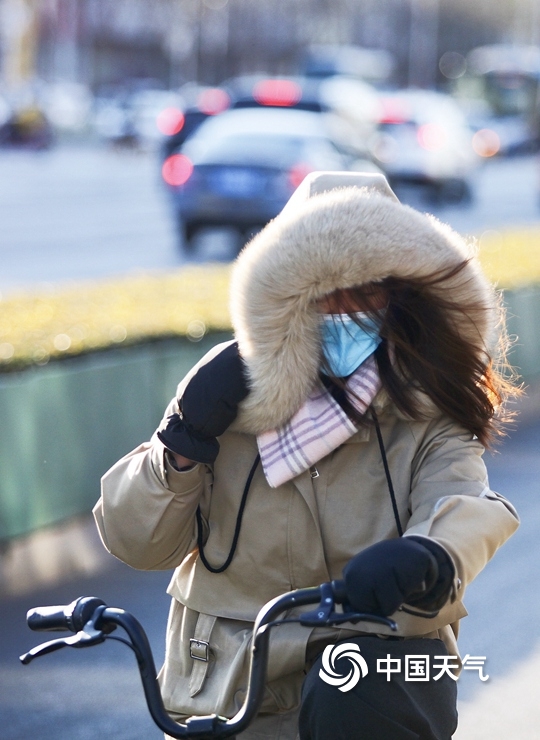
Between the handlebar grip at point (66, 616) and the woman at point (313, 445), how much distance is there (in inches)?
18.0

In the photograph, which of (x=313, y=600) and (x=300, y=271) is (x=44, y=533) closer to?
(x=300, y=271)

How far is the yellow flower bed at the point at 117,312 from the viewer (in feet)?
18.6

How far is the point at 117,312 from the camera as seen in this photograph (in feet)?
22.1

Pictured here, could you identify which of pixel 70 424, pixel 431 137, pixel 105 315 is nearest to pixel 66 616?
pixel 70 424

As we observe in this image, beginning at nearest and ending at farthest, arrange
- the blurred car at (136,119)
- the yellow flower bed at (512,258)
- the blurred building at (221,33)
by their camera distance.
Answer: the yellow flower bed at (512,258) < the blurred car at (136,119) < the blurred building at (221,33)

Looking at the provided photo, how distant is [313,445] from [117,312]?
4577 millimetres

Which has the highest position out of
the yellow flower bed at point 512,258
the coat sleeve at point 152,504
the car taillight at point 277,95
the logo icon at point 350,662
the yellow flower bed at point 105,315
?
the coat sleeve at point 152,504

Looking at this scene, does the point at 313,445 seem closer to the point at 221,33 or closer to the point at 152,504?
the point at 152,504

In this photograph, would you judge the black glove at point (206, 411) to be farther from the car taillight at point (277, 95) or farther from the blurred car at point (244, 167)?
the car taillight at point (277, 95)

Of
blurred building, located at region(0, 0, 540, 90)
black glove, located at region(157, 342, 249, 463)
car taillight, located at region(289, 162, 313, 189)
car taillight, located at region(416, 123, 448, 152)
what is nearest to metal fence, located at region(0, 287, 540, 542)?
black glove, located at region(157, 342, 249, 463)

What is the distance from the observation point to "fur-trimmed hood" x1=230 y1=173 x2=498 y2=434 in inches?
89.4

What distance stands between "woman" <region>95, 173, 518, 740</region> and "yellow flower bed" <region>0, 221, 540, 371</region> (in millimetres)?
3124

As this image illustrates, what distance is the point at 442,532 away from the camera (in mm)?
2104

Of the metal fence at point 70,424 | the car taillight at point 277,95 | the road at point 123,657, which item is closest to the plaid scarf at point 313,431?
the road at point 123,657
